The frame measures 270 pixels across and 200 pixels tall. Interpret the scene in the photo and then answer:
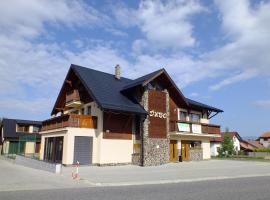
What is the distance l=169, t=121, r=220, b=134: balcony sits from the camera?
29586 millimetres

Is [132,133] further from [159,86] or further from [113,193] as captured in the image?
[113,193]

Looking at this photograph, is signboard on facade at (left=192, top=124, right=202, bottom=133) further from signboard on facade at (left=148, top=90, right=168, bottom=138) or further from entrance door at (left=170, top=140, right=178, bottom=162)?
signboard on facade at (left=148, top=90, right=168, bottom=138)

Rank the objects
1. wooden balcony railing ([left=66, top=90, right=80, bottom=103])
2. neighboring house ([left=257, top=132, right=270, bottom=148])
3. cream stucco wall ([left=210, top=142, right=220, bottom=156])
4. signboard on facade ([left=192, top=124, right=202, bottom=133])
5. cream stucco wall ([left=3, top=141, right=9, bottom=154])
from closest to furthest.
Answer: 1. wooden balcony railing ([left=66, top=90, right=80, bottom=103])
2. signboard on facade ([left=192, top=124, right=202, bottom=133])
3. cream stucco wall ([left=3, top=141, right=9, bottom=154])
4. cream stucco wall ([left=210, top=142, right=220, bottom=156])
5. neighboring house ([left=257, top=132, right=270, bottom=148])

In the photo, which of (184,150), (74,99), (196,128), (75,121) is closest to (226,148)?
(196,128)

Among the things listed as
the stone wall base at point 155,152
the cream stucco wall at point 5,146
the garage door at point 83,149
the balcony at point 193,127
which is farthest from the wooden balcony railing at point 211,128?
the cream stucco wall at point 5,146

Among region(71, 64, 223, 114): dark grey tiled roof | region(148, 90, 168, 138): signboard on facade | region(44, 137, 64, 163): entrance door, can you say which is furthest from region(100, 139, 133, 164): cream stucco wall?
region(44, 137, 64, 163): entrance door

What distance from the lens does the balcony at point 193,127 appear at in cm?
2959

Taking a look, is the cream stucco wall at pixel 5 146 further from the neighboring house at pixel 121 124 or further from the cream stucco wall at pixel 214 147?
the cream stucco wall at pixel 214 147

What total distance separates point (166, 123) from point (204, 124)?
6338 millimetres

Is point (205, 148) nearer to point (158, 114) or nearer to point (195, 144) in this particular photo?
point (195, 144)

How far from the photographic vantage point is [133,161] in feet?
88.0

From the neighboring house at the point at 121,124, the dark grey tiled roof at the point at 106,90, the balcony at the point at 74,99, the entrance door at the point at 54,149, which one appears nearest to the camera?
the neighboring house at the point at 121,124

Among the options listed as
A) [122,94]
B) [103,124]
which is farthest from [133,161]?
[122,94]

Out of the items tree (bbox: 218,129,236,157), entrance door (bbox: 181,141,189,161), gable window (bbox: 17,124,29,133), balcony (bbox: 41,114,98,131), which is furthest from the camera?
gable window (bbox: 17,124,29,133)
